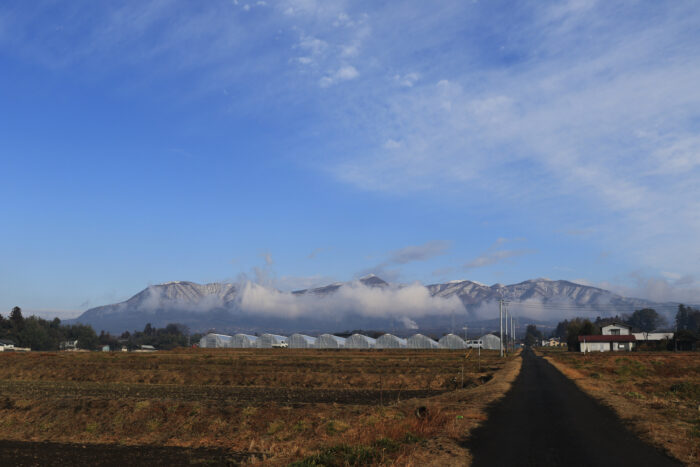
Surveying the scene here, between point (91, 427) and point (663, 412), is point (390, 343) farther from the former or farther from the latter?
point (91, 427)

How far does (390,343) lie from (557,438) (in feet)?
456

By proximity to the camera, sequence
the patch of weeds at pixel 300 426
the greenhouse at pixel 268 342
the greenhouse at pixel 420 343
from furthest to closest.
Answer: the greenhouse at pixel 268 342, the greenhouse at pixel 420 343, the patch of weeds at pixel 300 426

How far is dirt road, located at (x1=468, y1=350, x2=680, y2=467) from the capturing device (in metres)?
Answer: 16.1

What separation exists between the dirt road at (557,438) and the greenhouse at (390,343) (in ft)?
416

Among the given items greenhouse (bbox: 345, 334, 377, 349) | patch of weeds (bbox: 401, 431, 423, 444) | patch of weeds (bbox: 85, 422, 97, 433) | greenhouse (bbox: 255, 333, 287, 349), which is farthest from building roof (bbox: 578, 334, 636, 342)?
patch of weeds (bbox: 85, 422, 97, 433)

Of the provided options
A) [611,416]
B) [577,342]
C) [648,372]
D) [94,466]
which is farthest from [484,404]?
[577,342]

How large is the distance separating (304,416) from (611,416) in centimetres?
1479

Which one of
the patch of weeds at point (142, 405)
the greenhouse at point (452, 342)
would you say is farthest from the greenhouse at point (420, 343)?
the patch of weeds at point (142, 405)

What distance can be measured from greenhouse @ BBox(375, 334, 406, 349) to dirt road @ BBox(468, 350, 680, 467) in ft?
416

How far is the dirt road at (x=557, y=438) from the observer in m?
16.1

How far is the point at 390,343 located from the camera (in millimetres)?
156000

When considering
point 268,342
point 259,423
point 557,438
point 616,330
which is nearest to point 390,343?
point 268,342

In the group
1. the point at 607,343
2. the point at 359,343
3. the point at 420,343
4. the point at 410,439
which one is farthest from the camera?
the point at 359,343

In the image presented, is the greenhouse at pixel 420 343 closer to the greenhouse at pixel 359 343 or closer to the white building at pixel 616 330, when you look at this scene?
the greenhouse at pixel 359 343
